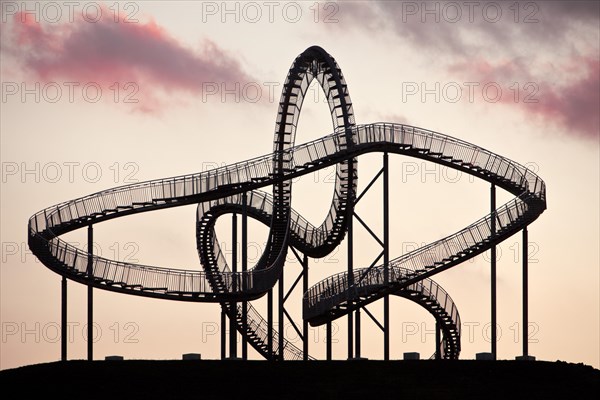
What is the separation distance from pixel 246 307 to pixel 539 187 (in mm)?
13012

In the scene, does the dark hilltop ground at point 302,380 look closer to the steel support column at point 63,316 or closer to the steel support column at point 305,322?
the steel support column at point 63,316

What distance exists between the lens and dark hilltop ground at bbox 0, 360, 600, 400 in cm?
5147

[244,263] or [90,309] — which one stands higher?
[244,263]

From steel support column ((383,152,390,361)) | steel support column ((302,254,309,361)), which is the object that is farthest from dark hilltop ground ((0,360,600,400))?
steel support column ((302,254,309,361))

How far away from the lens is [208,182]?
201 ft

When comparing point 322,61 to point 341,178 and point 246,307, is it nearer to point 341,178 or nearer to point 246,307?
point 341,178

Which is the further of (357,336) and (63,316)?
(357,336)

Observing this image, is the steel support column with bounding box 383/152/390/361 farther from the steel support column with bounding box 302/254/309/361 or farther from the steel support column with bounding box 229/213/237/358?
the steel support column with bounding box 229/213/237/358

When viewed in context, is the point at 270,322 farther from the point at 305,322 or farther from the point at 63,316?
the point at 63,316

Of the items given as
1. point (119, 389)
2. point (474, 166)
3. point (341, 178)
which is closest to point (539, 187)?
point (474, 166)

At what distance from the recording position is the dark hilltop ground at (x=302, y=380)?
51469 mm

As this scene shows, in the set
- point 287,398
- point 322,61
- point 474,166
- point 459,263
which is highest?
point 322,61

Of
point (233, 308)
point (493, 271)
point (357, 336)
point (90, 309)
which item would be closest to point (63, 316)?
point (90, 309)

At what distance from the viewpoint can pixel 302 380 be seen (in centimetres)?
5275
